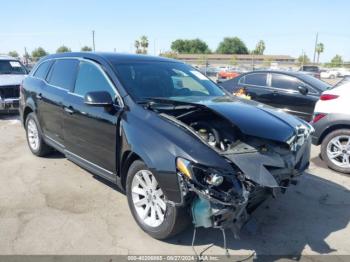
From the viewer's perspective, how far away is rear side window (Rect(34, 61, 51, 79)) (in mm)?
5993

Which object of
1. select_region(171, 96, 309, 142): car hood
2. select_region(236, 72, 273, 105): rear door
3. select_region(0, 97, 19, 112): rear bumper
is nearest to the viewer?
select_region(171, 96, 309, 142): car hood

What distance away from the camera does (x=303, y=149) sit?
3982 mm

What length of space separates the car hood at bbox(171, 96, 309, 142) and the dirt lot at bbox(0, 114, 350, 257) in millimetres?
1050

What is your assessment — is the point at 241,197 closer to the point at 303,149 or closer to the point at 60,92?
the point at 303,149

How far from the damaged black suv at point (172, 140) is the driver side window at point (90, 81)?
1cm

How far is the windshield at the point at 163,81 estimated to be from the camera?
417 cm

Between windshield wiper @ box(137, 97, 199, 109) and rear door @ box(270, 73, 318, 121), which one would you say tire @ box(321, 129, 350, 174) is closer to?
rear door @ box(270, 73, 318, 121)

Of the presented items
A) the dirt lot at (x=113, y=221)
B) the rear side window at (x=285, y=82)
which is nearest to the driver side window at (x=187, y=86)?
the dirt lot at (x=113, y=221)

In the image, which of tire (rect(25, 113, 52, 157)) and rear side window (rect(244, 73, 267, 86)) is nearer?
tire (rect(25, 113, 52, 157))

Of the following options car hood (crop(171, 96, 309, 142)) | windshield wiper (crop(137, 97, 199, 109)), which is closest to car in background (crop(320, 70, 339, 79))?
car hood (crop(171, 96, 309, 142))

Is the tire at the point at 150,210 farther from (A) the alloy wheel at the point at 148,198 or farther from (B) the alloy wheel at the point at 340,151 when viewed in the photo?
(B) the alloy wheel at the point at 340,151

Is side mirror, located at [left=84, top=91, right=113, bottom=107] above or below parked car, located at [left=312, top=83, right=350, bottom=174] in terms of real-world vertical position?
above

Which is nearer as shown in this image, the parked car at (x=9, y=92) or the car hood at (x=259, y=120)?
the car hood at (x=259, y=120)

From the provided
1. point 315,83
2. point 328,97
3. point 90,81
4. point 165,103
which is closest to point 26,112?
point 90,81
